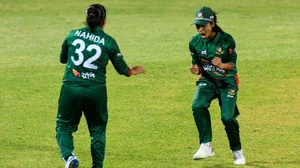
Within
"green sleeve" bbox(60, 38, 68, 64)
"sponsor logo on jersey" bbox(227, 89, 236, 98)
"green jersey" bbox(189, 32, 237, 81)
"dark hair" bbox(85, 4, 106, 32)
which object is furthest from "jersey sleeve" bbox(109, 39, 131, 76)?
"sponsor logo on jersey" bbox(227, 89, 236, 98)

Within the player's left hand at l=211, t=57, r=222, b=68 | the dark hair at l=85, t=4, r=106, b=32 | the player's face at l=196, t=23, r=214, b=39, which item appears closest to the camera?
the dark hair at l=85, t=4, r=106, b=32

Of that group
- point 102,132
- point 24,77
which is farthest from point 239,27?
point 102,132

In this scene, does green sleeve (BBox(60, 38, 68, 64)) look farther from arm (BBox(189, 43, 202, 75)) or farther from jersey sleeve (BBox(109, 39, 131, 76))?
arm (BBox(189, 43, 202, 75))

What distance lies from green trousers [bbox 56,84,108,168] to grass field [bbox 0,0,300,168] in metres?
1.19

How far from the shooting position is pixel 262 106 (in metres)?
17.3

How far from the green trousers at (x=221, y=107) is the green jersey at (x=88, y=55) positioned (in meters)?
1.80

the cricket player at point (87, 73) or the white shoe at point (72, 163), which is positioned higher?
the cricket player at point (87, 73)

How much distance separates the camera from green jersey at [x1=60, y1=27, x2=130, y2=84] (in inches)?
462

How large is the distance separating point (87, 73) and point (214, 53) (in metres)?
2.06

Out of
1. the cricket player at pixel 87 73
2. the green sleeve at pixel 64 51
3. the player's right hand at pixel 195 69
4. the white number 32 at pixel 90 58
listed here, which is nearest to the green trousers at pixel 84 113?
the cricket player at pixel 87 73

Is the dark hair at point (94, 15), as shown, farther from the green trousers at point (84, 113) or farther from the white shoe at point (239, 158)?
the white shoe at point (239, 158)

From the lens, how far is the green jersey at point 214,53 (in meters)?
13.0

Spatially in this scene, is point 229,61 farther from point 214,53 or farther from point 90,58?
point 90,58

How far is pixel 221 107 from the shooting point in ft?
43.1
